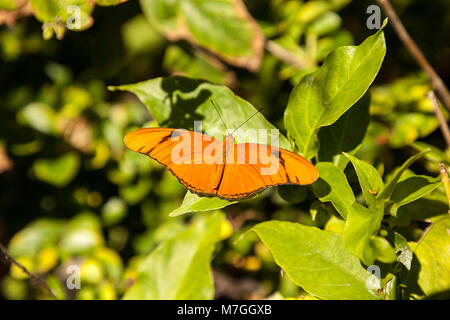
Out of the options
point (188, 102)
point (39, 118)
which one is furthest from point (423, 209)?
point (39, 118)

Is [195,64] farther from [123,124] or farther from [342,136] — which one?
[342,136]

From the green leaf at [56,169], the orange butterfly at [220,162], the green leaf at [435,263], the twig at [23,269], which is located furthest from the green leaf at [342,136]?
the green leaf at [56,169]

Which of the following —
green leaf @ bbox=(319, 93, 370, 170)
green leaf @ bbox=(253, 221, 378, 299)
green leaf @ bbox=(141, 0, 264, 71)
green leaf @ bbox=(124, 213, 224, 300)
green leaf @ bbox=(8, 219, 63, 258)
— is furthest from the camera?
green leaf @ bbox=(8, 219, 63, 258)

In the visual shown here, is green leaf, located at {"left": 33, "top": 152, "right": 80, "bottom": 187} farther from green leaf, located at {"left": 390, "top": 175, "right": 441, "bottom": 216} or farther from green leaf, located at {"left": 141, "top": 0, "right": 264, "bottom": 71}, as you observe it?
green leaf, located at {"left": 390, "top": 175, "right": 441, "bottom": 216}

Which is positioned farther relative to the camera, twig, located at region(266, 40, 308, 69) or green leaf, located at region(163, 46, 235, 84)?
green leaf, located at region(163, 46, 235, 84)

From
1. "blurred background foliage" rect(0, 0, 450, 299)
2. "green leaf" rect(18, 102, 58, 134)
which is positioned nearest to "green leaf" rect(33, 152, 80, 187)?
"blurred background foliage" rect(0, 0, 450, 299)

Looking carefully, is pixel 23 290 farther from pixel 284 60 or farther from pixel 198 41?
pixel 284 60

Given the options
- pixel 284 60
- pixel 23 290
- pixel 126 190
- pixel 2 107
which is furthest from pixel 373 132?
pixel 23 290

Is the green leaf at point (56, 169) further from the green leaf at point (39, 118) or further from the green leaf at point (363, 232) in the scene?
the green leaf at point (363, 232)
